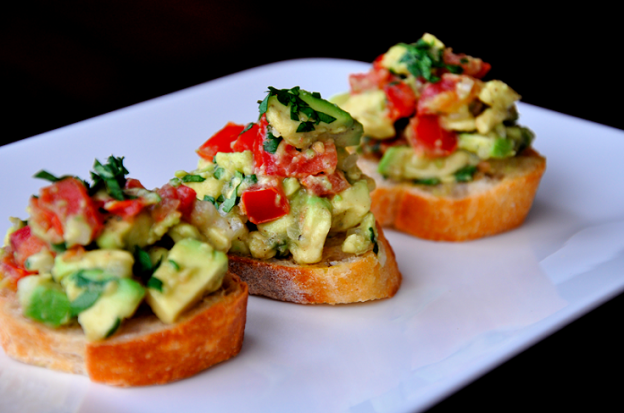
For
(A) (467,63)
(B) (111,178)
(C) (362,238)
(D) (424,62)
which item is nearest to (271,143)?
(C) (362,238)

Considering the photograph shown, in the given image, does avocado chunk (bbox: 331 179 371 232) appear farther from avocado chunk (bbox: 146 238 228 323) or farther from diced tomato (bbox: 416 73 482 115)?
diced tomato (bbox: 416 73 482 115)

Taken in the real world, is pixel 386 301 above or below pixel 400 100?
below

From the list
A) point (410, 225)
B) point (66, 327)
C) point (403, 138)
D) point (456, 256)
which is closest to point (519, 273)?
point (456, 256)

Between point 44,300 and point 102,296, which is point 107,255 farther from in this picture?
point 44,300

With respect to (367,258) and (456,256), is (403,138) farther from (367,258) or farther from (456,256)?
(367,258)

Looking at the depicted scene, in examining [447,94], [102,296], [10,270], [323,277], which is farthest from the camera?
[447,94]

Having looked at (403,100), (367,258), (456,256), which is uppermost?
(403,100)

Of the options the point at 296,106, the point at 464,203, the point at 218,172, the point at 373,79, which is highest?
the point at 296,106

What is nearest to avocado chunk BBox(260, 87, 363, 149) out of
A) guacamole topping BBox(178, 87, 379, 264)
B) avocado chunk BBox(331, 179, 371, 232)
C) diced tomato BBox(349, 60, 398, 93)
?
guacamole topping BBox(178, 87, 379, 264)
